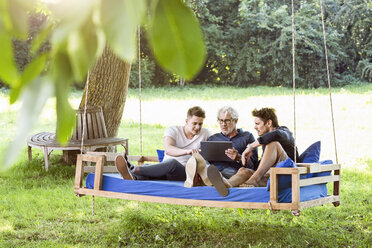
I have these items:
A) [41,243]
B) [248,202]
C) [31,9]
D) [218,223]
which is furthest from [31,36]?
[218,223]

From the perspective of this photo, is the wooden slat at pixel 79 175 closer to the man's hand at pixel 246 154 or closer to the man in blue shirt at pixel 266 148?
the man in blue shirt at pixel 266 148

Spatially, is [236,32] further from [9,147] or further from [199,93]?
[9,147]

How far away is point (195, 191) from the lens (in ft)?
11.8

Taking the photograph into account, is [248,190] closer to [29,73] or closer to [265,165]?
[265,165]

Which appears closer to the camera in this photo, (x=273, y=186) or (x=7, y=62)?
(x=7, y=62)

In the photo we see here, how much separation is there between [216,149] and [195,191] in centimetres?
72

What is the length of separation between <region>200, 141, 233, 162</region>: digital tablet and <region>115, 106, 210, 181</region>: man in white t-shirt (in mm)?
121

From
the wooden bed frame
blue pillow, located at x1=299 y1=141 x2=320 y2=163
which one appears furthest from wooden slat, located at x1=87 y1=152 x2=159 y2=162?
blue pillow, located at x1=299 y1=141 x2=320 y2=163

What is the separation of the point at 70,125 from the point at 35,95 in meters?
0.05

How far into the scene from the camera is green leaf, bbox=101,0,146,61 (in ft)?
0.95

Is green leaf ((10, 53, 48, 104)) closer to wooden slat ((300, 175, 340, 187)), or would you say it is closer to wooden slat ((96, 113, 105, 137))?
wooden slat ((300, 175, 340, 187))

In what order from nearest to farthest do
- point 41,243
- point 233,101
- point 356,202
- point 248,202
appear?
point 248,202 < point 41,243 < point 356,202 < point 233,101

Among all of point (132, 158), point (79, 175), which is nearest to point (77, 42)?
point (79, 175)

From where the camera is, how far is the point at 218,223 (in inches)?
171
